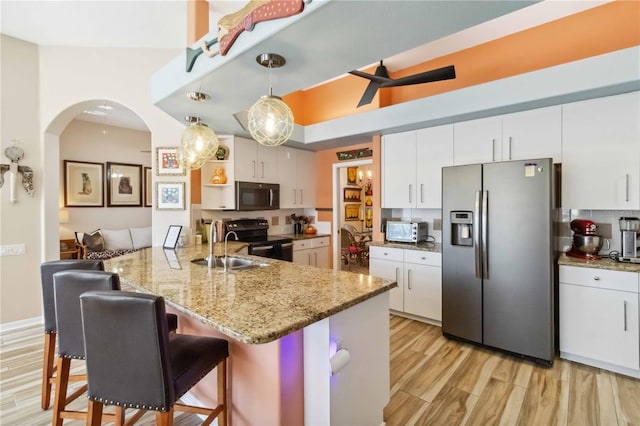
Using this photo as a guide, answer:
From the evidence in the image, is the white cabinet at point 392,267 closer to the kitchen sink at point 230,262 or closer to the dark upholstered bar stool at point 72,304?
the kitchen sink at point 230,262

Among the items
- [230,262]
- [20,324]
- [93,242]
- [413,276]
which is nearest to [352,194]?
[413,276]

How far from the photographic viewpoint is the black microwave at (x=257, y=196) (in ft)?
14.2

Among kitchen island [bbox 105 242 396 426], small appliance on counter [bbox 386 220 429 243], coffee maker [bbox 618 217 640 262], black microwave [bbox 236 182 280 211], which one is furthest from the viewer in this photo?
black microwave [bbox 236 182 280 211]

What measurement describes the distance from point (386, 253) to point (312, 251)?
1.65 metres

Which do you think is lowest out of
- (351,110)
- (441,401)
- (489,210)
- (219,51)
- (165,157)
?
(441,401)

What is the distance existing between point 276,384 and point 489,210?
248cm

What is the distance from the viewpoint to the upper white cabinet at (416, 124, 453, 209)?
358cm

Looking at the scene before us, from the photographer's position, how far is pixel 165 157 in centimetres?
375

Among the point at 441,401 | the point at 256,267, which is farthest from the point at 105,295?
the point at 441,401

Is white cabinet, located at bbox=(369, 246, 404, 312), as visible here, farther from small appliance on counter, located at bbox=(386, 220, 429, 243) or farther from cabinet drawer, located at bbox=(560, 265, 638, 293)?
cabinet drawer, located at bbox=(560, 265, 638, 293)

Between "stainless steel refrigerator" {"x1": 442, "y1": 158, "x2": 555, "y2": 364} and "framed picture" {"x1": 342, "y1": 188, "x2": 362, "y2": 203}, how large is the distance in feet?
16.6

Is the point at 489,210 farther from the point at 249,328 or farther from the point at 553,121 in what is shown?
the point at 249,328

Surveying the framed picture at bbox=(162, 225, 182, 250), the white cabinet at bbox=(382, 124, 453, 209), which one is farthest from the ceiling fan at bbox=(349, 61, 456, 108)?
the framed picture at bbox=(162, 225, 182, 250)

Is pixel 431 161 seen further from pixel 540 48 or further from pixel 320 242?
pixel 320 242
